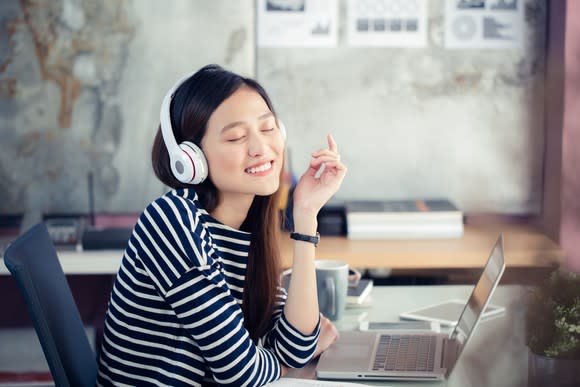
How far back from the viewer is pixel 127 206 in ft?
8.95

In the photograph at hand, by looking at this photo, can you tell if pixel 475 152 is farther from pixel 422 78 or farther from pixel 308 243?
pixel 308 243

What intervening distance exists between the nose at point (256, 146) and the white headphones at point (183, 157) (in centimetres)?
8

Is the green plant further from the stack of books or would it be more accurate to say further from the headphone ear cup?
the stack of books

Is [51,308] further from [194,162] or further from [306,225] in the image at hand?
[306,225]

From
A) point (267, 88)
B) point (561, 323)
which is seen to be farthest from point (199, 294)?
point (267, 88)

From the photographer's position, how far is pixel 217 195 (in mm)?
1346

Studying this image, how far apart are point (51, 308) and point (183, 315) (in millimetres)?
227

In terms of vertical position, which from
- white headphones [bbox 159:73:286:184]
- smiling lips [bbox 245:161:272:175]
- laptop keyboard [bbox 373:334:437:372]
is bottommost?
laptop keyboard [bbox 373:334:437:372]

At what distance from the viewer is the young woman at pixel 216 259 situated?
117 cm

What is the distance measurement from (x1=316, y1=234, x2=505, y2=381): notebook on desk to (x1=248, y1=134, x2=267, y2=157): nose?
1.22 ft

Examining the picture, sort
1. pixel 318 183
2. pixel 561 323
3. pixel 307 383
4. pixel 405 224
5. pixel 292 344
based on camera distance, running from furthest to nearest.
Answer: pixel 405 224, pixel 318 183, pixel 292 344, pixel 307 383, pixel 561 323

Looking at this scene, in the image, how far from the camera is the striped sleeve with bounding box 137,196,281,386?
3.78 ft

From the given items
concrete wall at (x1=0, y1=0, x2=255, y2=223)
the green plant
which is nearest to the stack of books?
concrete wall at (x1=0, y1=0, x2=255, y2=223)

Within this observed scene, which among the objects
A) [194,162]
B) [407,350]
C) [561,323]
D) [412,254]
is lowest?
[412,254]
